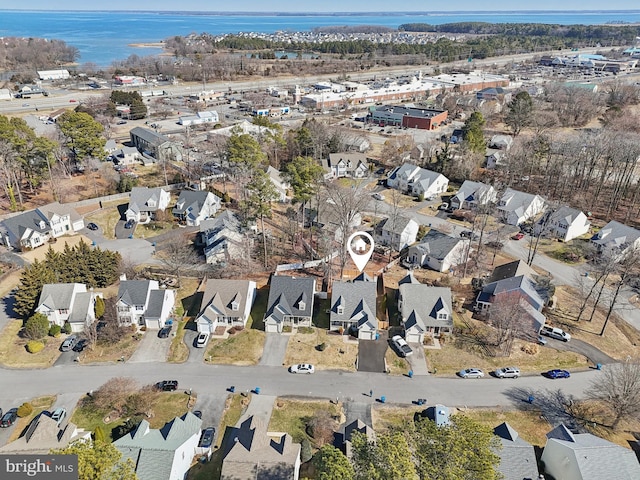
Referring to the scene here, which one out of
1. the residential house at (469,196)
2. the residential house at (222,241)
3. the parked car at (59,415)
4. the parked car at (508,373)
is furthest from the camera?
the residential house at (469,196)

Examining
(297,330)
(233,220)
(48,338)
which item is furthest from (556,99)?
(48,338)

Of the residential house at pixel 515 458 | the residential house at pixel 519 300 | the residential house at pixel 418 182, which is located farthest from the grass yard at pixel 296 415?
the residential house at pixel 418 182

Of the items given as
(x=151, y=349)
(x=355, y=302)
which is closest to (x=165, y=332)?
(x=151, y=349)

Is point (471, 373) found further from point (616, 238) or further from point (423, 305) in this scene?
point (616, 238)

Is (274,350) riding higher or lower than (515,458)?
lower

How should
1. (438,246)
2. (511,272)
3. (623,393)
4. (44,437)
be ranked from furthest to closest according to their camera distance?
(438,246), (511,272), (623,393), (44,437)

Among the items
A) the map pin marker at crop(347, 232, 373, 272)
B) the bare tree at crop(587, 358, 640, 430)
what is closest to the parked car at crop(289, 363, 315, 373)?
the map pin marker at crop(347, 232, 373, 272)

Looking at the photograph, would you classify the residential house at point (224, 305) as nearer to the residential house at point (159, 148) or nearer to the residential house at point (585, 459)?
the residential house at point (585, 459)
